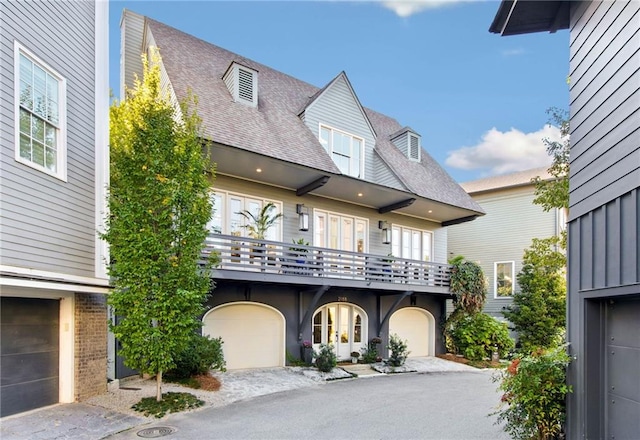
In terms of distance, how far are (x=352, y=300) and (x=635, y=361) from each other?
10.7 meters

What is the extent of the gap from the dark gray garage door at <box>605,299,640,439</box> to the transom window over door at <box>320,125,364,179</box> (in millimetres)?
10861

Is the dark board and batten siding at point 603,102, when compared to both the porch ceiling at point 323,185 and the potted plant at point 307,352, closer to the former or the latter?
the porch ceiling at point 323,185

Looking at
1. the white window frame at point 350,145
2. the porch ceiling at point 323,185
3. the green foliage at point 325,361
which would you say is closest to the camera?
the porch ceiling at point 323,185

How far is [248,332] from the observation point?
12586mm

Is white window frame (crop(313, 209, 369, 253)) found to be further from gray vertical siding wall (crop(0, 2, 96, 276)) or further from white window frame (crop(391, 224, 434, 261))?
gray vertical siding wall (crop(0, 2, 96, 276))

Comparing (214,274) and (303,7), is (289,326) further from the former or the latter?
(303,7)

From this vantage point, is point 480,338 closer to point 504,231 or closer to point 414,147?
point 504,231

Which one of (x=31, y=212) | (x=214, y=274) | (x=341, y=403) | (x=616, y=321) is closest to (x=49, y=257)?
(x=31, y=212)

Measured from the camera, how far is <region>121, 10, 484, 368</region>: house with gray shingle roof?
12.1 meters

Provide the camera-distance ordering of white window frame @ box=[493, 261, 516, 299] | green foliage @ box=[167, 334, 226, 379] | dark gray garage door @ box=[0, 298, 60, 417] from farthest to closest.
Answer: white window frame @ box=[493, 261, 516, 299] < green foliage @ box=[167, 334, 226, 379] < dark gray garage door @ box=[0, 298, 60, 417]

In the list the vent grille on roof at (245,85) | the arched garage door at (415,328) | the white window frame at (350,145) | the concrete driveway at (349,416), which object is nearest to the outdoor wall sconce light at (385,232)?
the white window frame at (350,145)

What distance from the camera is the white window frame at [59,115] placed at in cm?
654

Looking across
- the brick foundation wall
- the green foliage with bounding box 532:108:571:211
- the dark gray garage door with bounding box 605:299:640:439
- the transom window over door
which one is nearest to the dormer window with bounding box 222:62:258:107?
the transom window over door

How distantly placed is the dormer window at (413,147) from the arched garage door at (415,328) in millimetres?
6208
